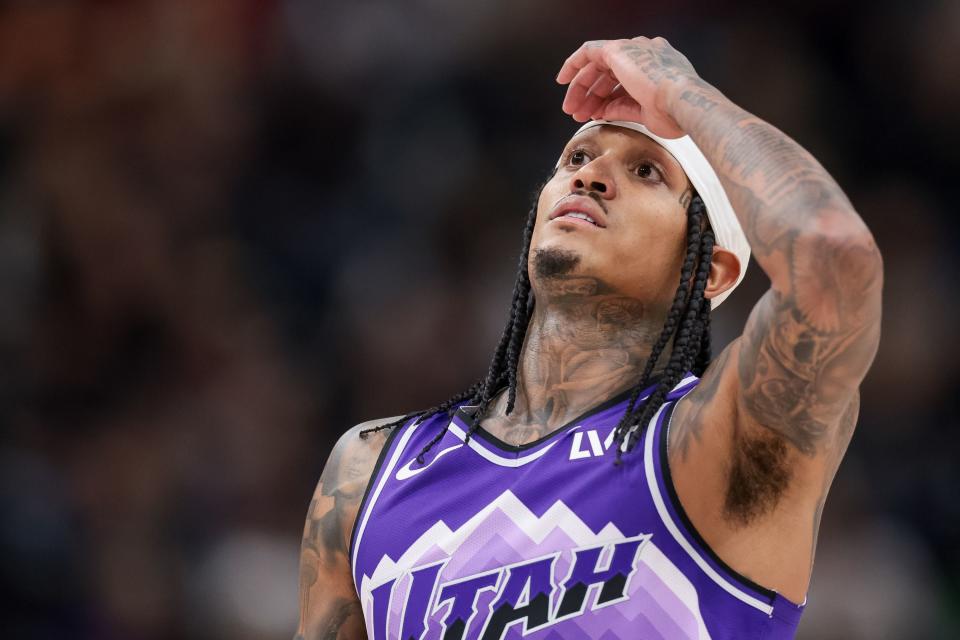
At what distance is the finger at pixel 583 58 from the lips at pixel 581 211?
280 millimetres

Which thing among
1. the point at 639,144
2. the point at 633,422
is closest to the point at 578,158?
the point at 639,144

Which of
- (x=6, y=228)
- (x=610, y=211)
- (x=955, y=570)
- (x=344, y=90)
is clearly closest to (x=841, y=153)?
(x=955, y=570)

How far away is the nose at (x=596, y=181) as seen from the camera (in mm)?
2684

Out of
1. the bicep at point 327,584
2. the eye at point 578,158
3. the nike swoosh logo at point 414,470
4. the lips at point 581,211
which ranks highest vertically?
the eye at point 578,158

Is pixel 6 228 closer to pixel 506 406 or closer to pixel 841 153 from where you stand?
pixel 506 406

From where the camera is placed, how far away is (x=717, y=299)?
2.81 m

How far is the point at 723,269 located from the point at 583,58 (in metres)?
0.60

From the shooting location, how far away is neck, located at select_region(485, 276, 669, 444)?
258cm

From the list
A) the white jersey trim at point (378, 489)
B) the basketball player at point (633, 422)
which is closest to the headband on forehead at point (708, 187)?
the basketball player at point (633, 422)

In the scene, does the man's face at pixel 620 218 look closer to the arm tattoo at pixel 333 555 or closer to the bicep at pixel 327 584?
the arm tattoo at pixel 333 555

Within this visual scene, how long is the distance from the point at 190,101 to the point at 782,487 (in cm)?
Result: 391

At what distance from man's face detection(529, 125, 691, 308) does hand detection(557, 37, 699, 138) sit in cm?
9

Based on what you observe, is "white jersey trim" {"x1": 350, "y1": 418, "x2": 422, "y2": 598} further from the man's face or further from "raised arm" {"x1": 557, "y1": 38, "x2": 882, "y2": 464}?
"raised arm" {"x1": 557, "y1": 38, "x2": 882, "y2": 464}

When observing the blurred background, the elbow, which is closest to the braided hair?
the elbow
